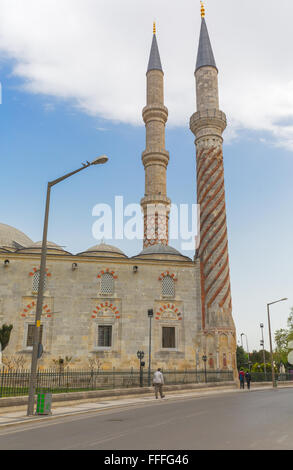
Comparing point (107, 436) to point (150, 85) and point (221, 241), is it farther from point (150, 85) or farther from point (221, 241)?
point (150, 85)

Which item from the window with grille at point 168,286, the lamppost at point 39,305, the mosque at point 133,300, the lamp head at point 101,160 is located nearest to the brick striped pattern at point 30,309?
the mosque at point 133,300

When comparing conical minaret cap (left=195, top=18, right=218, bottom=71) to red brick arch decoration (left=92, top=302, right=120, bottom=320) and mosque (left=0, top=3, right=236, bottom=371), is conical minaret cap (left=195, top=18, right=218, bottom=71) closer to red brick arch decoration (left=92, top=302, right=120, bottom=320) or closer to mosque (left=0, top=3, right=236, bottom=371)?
mosque (left=0, top=3, right=236, bottom=371)

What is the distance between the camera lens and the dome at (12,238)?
33513 mm

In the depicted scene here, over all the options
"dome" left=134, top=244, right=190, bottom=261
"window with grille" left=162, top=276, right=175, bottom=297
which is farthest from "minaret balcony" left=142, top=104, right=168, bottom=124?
"window with grille" left=162, top=276, right=175, bottom=297

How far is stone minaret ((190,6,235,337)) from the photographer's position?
95.2 feet

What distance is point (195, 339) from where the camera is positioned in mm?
28969

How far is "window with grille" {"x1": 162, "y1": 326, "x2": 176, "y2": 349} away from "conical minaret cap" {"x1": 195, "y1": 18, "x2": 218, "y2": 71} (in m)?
22.3

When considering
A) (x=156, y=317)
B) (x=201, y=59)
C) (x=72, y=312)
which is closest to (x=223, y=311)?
(x=156, y=317)

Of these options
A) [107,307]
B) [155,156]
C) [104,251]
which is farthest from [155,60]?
[107,307]

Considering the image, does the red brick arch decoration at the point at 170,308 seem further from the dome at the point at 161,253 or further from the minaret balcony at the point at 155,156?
the minaret balcony at the point at 155,156

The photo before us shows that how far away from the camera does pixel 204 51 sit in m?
35.1

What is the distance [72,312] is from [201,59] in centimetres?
2398

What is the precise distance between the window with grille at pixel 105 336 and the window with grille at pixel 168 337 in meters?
3.87

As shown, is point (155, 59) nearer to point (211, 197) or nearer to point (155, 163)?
point (155, 163)
